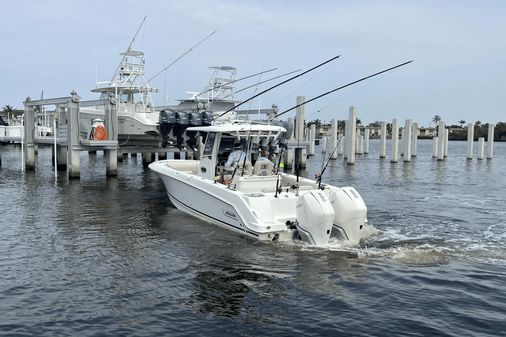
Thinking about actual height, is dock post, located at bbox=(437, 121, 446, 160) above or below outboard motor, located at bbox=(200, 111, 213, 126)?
below

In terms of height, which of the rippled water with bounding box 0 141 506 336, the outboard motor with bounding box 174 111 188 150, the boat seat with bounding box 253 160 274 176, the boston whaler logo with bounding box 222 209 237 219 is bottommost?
the rippled water with bounding box 0 141 506 336

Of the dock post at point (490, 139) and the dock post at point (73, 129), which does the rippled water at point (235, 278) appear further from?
the dock post at point (490, 139)

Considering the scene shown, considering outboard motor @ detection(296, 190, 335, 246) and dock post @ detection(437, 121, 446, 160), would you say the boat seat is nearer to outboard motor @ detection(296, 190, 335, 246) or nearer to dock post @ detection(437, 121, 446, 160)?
outboard motor @ detection(296, 190, 335, 246)

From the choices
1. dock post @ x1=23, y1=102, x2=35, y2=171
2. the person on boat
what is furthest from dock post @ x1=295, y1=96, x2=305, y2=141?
the person on boat

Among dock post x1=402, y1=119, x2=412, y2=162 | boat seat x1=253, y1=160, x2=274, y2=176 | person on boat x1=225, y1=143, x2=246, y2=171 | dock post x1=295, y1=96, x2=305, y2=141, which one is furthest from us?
dock post x1=402, y1=119, x2=412, y2=162

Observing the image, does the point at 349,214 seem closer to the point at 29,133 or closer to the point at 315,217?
the point at 315,217

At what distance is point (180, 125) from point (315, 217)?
16.7m

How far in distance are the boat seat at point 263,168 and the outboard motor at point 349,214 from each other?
304 cm

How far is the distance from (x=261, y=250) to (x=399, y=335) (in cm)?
454

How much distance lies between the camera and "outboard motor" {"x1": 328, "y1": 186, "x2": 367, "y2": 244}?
10578 mm

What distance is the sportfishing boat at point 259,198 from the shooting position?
10570 millimetres

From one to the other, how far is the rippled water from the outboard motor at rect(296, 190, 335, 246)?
1.05 ft

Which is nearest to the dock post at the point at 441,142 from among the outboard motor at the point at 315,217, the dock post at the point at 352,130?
the dock post at the point at 352,130

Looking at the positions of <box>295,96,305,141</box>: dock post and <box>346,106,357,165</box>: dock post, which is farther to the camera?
<box>346,106,357,165</box>: dock post
